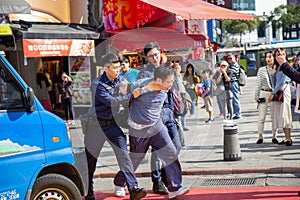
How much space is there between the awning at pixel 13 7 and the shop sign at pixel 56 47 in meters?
3.65

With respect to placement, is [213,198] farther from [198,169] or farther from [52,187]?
[52,187]

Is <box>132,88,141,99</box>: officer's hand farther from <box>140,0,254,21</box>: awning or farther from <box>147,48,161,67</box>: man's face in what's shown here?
<box>140,0,254,21</box>: awning

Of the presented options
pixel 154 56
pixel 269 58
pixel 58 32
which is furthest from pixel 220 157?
pixel 58 32

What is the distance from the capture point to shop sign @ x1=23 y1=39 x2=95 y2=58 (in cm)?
1532

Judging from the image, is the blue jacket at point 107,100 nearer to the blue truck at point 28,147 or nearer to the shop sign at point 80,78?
the blue truck at point 28,147

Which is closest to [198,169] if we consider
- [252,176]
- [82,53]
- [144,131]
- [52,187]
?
[252,176]

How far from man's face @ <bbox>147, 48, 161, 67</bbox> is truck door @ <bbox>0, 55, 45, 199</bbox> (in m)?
2.13

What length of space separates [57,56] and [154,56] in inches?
462

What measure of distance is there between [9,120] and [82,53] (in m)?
11.8

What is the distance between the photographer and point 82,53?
17.1 m

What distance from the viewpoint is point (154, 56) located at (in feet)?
24.2

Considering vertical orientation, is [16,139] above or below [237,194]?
above

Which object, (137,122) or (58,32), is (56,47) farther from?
(137,122)

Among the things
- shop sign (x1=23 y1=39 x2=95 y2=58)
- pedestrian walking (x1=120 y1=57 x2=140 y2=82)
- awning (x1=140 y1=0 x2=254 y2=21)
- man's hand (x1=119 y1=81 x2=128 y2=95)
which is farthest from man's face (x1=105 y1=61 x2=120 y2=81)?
shop sign (x1=23 y1=39 x2=95 y2=58)
